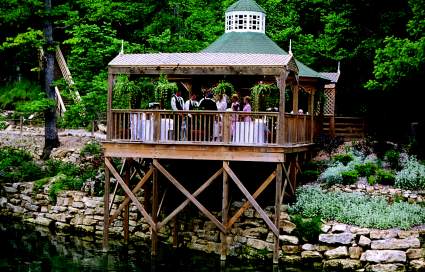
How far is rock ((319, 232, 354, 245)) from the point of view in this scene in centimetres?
1853

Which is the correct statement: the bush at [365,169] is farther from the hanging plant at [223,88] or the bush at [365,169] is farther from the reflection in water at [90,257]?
the hanging plant at [223,88]

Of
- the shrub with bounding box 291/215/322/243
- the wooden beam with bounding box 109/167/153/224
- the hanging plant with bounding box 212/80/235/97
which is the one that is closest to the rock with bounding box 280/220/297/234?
the shrub with bounding box 291/215/322/243

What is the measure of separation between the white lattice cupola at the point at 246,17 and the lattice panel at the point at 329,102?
476cm

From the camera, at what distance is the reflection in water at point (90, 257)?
18.4 m

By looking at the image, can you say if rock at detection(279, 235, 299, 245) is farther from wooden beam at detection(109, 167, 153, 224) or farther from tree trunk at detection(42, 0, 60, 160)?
tree trunk at detection(42, 0, 60, 160)

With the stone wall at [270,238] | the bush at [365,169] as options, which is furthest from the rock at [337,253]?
the bush at [365,169]

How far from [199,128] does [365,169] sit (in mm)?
6020

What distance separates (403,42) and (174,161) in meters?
8.57

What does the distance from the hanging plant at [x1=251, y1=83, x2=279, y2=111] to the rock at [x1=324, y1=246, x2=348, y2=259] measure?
218 inches

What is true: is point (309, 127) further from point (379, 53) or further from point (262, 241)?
point (262, 241)

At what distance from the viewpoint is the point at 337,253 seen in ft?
60.8

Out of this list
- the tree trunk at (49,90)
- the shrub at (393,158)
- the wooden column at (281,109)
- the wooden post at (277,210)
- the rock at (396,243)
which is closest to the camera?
the rock at (396,243)

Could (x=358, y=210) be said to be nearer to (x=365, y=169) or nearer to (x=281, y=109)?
(x=365, y=169)

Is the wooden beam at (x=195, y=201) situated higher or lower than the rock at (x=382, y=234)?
higher
